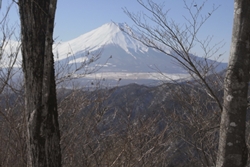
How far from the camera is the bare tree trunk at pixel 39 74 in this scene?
222 centimetres

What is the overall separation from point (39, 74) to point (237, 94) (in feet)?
4.46

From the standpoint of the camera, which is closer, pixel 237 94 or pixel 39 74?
pixel 237 94

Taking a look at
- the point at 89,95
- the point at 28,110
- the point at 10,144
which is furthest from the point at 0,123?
the point at 28,110

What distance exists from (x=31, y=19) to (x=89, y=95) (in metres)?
4.30

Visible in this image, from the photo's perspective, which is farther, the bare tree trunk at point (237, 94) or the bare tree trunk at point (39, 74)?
the bare tree trunk at point (39, 74)

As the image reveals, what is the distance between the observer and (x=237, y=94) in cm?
206

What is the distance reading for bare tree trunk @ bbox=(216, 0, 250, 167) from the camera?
6.69ft

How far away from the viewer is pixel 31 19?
223cm

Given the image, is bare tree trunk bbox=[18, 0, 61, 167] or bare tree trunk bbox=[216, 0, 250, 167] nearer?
bare tree trunk bbox=[216, 0, 250, 167]

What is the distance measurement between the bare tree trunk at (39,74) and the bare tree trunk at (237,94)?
1209mm

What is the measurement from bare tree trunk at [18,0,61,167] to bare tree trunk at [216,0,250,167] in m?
1.21

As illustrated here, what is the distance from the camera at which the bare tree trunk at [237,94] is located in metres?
2.04

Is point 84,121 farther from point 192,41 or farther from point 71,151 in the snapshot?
point 192,41

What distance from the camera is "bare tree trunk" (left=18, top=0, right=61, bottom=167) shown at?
7.28 ft
